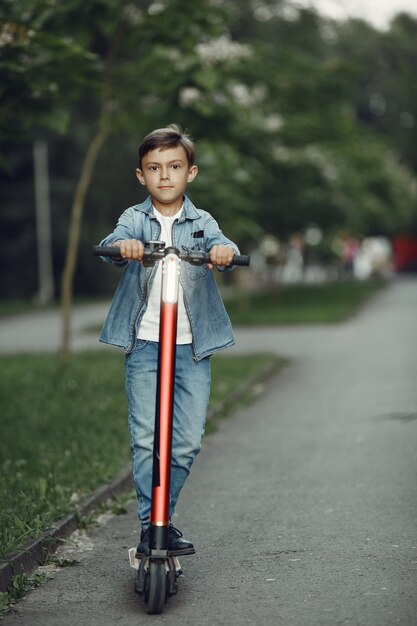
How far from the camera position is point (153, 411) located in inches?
193

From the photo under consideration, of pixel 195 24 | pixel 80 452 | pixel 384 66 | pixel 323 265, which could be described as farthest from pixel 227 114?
pixel 384 66

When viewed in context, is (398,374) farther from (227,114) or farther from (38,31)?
(38,31)

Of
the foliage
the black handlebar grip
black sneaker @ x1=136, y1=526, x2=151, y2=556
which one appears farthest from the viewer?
the foliage

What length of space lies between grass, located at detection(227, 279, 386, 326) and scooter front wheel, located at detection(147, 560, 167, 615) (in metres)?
19.0

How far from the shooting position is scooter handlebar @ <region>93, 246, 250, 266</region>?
4465 millimetres

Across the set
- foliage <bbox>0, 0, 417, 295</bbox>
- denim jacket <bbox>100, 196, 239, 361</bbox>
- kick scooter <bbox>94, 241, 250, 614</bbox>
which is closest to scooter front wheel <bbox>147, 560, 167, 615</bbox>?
kick scooter <bbox>94, 241, 250, 614</bbox>

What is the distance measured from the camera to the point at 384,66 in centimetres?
6106

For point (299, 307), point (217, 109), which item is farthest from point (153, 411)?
point (299, 307)

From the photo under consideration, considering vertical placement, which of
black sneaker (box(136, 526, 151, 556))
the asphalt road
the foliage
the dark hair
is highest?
the foliage

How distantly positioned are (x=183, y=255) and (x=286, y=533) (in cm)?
201

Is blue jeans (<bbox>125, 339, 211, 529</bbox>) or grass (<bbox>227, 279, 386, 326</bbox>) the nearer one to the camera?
blue jeans (<bbox>125, 339, 211, 529</bbox>)

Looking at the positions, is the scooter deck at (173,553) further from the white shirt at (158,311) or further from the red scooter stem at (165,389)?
the white shirt at (158,311)

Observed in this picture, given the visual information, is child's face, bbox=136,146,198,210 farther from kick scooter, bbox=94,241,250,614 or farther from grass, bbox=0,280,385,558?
grass, bbox=0,280,385,558

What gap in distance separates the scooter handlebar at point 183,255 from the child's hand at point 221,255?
22 mm
